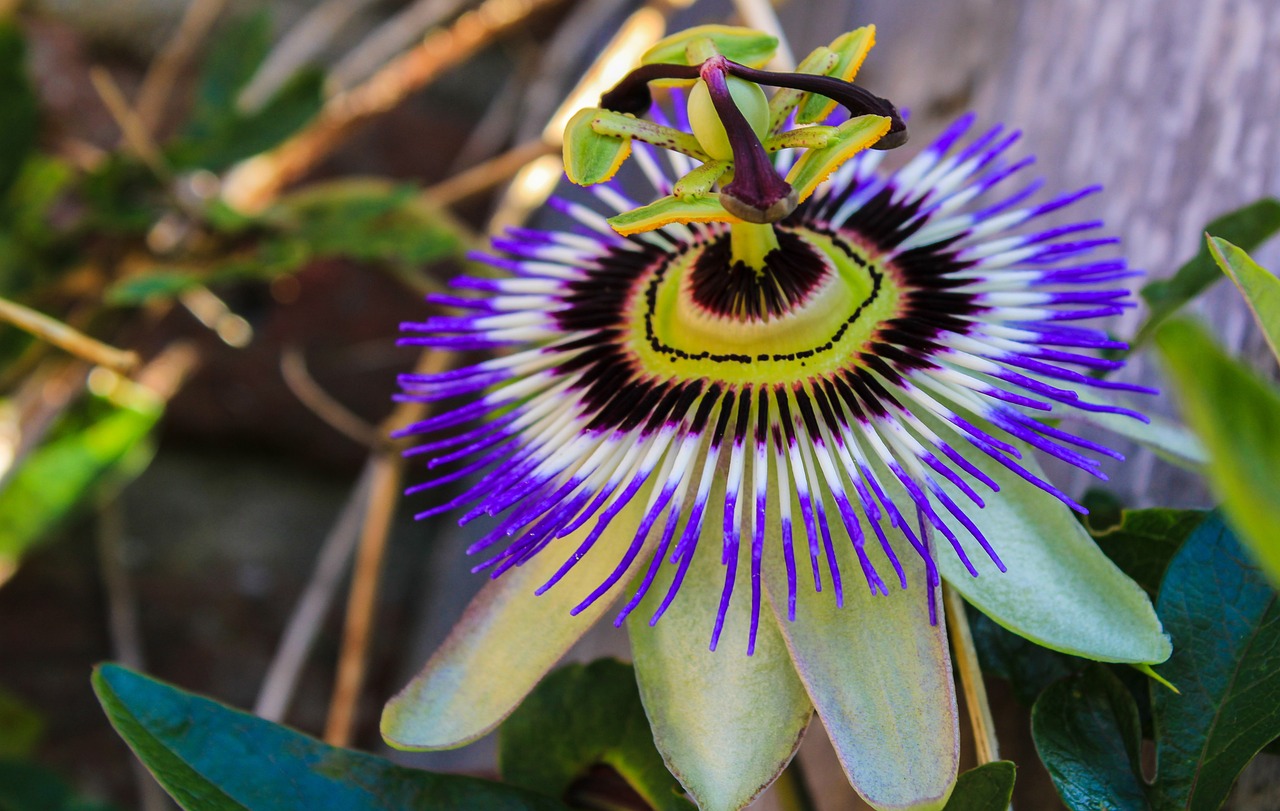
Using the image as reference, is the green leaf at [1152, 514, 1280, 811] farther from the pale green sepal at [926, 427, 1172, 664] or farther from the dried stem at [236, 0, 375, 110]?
the dried stem at [236, 0, 375, 110]

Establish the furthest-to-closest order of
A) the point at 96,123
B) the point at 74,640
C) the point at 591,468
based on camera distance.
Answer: the point at 96,123, the point at 74,640, the point at 591,468

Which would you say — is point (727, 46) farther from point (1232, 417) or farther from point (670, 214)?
point (1232, 417)

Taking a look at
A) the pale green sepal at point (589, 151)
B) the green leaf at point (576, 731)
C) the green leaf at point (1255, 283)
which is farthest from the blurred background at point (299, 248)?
the pale green sepal at point (589, 151)

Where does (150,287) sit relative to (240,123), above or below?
below

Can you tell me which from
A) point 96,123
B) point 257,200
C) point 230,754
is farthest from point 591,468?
point 96,123

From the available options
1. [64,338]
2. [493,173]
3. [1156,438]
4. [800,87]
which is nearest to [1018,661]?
[1156,438]

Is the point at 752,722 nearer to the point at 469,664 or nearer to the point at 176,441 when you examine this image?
the point at 469,664
